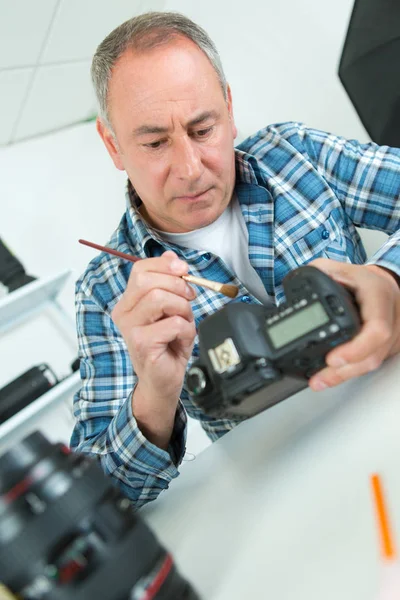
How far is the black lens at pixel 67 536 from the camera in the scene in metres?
0.32

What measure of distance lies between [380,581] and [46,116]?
5.85 feet

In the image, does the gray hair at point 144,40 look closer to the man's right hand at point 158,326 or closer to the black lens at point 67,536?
the man's right hand at point 158,326

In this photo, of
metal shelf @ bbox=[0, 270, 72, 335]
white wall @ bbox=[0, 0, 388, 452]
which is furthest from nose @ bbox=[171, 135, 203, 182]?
white wall @ bbox=[0, 0, 388, 452]

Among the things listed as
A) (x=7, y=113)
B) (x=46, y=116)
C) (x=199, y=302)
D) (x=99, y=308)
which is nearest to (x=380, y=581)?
(x=199, y=302)

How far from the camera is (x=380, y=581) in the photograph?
0.37m

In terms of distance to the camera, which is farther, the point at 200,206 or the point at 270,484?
the point at 200,206

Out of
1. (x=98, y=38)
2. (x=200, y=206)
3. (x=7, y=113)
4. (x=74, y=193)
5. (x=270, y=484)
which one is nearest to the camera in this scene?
(x=270, y=484)

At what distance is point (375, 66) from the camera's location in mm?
1130

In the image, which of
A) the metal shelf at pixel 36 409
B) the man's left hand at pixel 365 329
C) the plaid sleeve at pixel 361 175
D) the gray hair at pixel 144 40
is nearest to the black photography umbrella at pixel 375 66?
the plaid sleeve at pixel 361 175

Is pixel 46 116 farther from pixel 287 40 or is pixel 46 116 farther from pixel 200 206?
pixel 200 206

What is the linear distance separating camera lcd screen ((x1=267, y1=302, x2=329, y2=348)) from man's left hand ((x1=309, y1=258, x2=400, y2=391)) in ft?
0.16

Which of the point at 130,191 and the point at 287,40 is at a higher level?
the point at 287,40

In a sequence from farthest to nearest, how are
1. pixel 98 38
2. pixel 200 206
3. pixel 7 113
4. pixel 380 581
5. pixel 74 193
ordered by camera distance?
pixel 74 193
pixel 98 38
pixel 7 113
pixel 200 206
pixel 380 581

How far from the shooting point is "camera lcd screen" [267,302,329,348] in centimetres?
50
